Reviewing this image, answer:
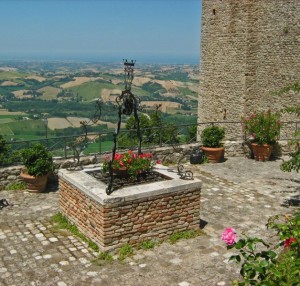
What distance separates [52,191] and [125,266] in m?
4.25

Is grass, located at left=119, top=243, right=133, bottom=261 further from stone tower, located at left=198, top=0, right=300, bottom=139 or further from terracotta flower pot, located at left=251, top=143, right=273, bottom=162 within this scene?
stone tower, located at left=198, top=0, right=300, bottom=139

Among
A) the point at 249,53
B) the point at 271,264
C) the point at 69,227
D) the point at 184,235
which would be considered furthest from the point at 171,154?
the point at 271,264

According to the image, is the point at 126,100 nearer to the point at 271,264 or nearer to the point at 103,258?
the point at 103,258

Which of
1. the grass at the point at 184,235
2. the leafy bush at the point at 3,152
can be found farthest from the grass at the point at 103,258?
the leafy bush at the point at 3,152

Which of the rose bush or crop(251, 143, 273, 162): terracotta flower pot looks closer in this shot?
the rose bush

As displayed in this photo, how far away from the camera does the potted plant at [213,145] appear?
41.8 feet

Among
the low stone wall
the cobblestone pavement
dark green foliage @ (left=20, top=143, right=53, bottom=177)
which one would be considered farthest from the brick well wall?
the low stone wall

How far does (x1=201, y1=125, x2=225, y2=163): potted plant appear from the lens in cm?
1273

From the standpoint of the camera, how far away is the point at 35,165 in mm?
9633

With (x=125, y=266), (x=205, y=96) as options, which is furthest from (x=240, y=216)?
(x=205, y=96)

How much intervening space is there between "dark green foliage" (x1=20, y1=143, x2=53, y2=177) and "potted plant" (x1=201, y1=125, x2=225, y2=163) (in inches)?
203

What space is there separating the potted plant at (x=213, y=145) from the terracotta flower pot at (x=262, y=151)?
1.08 metres

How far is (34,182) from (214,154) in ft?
18.5

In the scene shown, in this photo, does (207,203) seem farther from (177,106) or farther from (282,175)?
(177,106)
